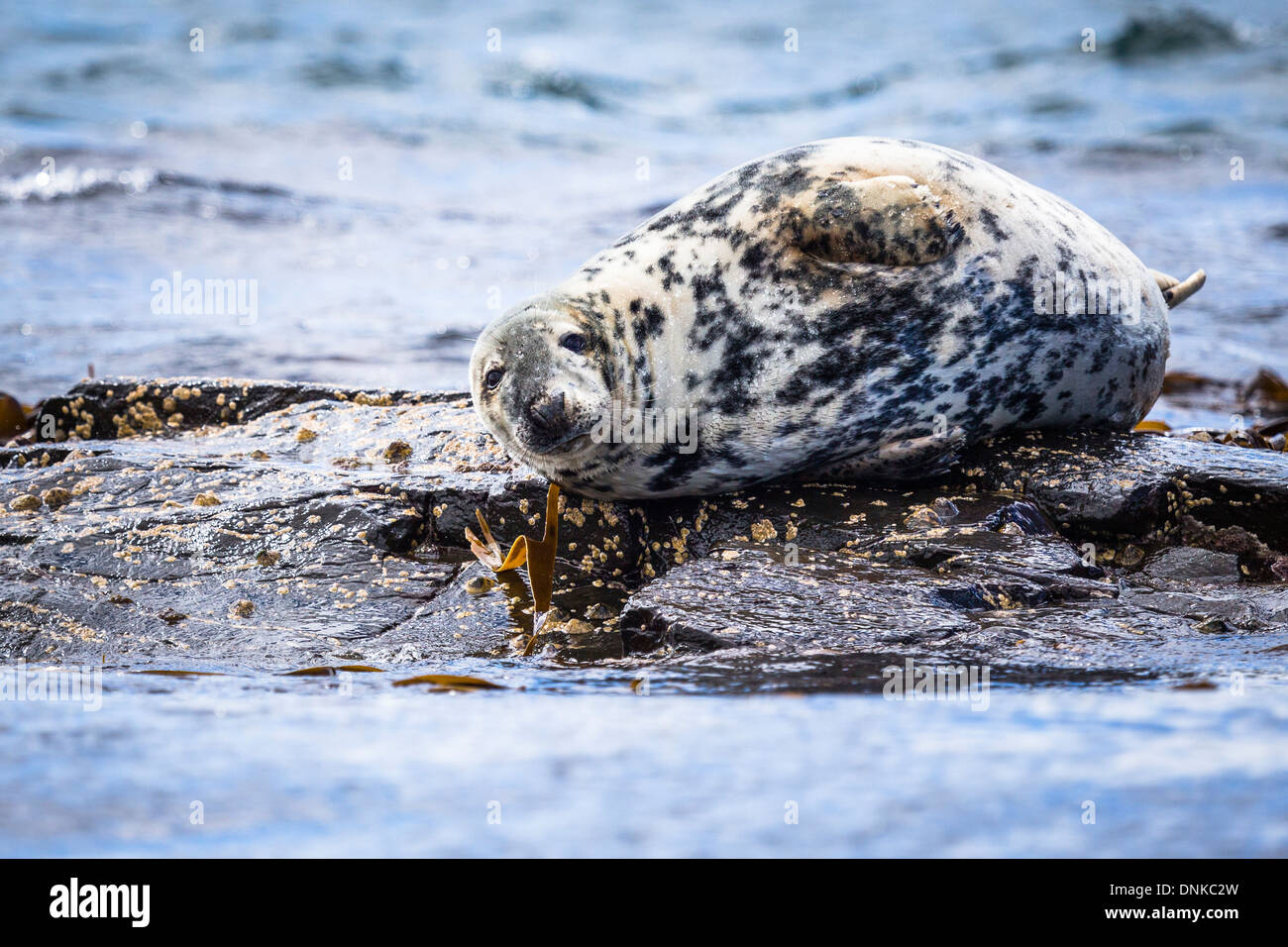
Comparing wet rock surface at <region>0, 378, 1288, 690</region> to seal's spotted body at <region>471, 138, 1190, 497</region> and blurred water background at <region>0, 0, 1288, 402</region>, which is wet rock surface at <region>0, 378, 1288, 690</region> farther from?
blurred water background at <region>0, 0, 1288, 402</region>

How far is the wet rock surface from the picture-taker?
128 inches

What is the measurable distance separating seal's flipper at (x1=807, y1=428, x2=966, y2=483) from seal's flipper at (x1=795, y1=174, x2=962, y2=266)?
0.56 meters

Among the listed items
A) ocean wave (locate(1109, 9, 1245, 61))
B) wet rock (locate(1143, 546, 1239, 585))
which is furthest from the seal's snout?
ocean wave (locate(1109, 9, 1245, 61))

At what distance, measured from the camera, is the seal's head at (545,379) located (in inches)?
152

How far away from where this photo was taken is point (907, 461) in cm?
416

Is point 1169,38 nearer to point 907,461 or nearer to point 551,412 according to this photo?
point 907,461

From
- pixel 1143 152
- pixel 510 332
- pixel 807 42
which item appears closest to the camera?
pixel 510 332

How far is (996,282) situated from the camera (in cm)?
413

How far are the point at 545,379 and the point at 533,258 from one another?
8.17 meters

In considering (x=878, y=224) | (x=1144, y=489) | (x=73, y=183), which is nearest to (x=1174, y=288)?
(x=1144, y=489)

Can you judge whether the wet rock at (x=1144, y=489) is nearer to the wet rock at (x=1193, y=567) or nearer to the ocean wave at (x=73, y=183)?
the wet rock at (x=1193, y=567)

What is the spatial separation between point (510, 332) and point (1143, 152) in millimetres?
14197
